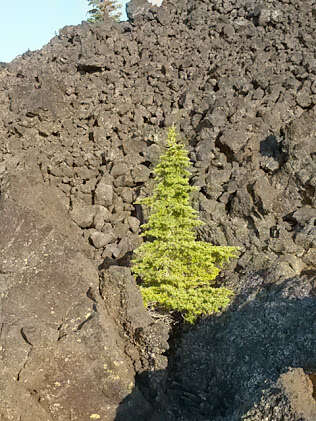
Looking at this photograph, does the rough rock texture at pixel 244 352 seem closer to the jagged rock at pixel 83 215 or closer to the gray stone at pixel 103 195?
the jagged rock at pixel 83 215

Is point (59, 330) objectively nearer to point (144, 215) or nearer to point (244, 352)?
point (244, 352)

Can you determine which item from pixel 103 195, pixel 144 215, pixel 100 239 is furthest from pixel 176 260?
pixel 103 195

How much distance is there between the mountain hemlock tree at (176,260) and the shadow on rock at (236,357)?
0.71 m

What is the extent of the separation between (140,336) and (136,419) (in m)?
1.85

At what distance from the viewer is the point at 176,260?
40.9ft

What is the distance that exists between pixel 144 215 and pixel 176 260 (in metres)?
3.74

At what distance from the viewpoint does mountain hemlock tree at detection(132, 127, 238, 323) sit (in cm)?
1179

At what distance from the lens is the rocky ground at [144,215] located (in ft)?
31.9

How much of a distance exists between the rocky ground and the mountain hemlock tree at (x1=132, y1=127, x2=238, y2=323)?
646 millimetres

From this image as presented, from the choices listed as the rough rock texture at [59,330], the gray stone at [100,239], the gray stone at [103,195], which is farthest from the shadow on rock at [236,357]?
the gray stone at [103,195]

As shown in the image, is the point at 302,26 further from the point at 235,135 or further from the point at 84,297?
the point at 84,297

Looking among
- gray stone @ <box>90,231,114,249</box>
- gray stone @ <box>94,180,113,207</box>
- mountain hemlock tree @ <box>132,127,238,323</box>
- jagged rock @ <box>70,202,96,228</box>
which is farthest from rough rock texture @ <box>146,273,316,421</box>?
gray stone @ <box>94,180,113,207</box>

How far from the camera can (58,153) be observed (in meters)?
17.5

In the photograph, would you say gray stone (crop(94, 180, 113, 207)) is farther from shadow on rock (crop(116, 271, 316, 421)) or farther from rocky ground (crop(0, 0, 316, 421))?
shadow on rock (crop(116, 271, 316, 421))
